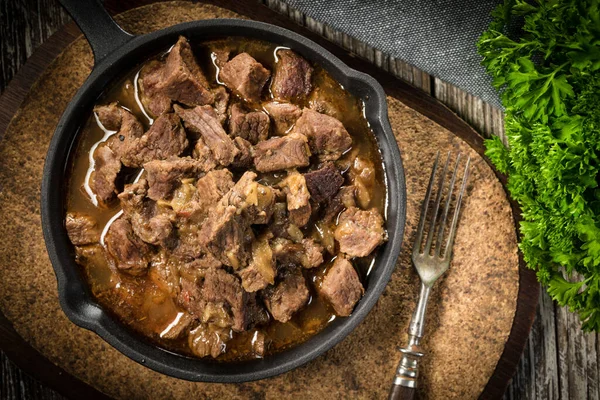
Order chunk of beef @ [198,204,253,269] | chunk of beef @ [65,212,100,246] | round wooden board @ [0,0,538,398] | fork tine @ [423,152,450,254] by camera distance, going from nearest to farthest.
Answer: chunk of beef @ [198,204,253,269] → chunk of beef @ [65,212,100,246] → fork tine @ [423,152,450,254] → round wooden board @ [0,0,538,398]

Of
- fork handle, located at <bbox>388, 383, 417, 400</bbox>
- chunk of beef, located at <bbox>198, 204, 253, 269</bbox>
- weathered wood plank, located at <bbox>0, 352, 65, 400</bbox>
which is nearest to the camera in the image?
chunk of beef, located at <bbox>198, 204, 253, 269</bbox>

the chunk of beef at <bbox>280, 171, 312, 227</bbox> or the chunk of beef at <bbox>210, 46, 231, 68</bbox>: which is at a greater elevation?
the chunk of beef at <bbox>210, 46, 231, 68</bbox>

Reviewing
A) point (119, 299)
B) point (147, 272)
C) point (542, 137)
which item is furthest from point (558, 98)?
point (119, 299)

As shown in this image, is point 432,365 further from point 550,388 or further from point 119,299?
point 119,299

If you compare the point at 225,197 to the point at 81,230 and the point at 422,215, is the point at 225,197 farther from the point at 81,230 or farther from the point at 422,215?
the point at 422,215

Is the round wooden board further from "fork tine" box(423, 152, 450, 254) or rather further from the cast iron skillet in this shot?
the cast iron skillet

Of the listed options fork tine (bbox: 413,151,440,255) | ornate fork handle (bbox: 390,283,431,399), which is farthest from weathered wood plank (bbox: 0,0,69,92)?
ornate fork handle (bbox: 390,283,431,399)
